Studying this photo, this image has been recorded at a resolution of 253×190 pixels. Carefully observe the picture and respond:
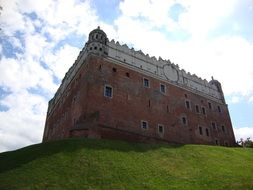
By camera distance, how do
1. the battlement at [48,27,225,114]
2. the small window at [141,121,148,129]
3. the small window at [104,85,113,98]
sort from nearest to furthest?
the small window at [104,85,113,98] → the small window at [141,121,148,129] → the battlement at [48,27,225,114]

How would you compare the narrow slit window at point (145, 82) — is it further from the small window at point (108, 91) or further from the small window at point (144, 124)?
the small window at point (108, 91)

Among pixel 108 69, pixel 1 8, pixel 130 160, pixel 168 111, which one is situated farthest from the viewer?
pixel 168 111

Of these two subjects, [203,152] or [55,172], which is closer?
[55,172]

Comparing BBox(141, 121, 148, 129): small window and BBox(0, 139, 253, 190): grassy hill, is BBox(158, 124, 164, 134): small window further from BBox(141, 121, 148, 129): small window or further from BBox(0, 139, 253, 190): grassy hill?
BBox(0, 139, 253, 190): grassy hill

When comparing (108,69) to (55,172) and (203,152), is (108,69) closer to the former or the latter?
(203,152)

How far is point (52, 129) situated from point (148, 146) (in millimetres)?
20003

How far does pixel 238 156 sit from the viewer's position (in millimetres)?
22797

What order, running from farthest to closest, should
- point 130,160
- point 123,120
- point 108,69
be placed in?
point 108,69 < point 123,120 < point 130,160

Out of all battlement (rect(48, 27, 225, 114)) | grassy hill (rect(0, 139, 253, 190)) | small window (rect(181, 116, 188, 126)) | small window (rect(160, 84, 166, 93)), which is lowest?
grassy hill (rect(0, 139, 253, 190))

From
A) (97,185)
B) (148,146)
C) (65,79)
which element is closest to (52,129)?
(65,79)

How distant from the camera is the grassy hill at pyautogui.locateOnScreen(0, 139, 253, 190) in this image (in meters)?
14.0

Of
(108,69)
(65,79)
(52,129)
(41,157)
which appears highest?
(65,79)

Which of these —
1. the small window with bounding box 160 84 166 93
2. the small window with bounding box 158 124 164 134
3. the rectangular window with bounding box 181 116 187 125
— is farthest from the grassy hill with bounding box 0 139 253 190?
the small window with bounding box 160 84 166 93

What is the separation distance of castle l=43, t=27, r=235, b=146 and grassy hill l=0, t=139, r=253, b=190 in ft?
14.0
